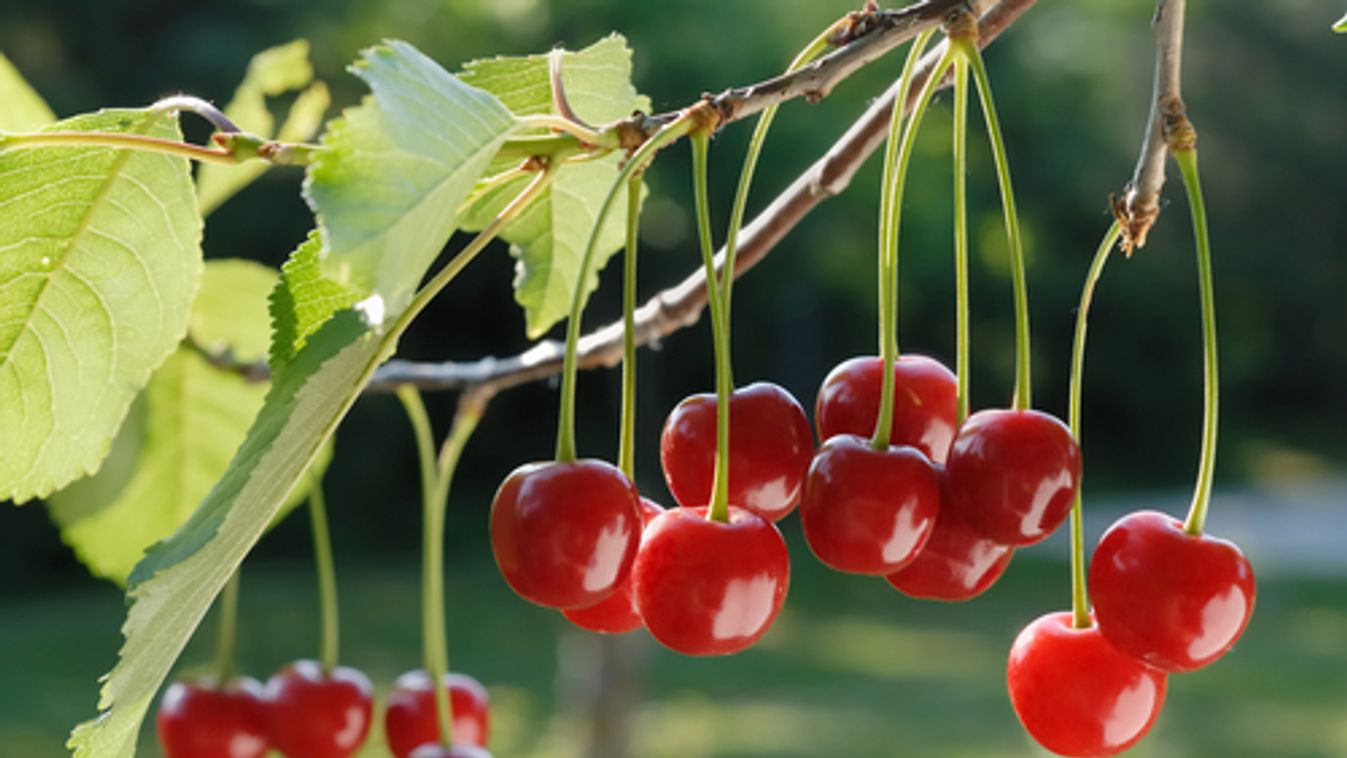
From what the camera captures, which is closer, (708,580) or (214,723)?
(708,580)

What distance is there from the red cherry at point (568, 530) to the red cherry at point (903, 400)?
0.14m

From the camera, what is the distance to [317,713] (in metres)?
1.22

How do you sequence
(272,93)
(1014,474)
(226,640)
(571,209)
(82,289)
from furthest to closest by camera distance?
1. (272,93)
2. (226,640)
3. (571,209)
4. (82,289)
5. (1014,474)

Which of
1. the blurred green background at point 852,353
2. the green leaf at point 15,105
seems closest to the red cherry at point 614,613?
the green leaf at point 15,105

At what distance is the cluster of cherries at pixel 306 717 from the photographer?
48.2 inches

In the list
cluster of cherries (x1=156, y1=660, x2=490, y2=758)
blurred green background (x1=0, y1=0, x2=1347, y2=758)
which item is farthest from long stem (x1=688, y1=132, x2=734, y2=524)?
blurred green background (x1=0, y1=0, x2=1347, y2=758)

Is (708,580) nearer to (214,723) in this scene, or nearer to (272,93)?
(214,723)

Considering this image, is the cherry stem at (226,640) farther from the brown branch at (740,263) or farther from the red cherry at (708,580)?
the red cherry at (708,580)

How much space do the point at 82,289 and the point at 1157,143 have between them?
61 centimetres

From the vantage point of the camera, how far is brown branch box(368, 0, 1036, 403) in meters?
0.92

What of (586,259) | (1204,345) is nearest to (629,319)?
(586,259)

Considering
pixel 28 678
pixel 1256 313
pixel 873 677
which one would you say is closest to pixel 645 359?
pixel 873 677

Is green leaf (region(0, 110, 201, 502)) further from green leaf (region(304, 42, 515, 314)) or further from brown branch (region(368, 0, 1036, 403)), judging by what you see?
green leaf (region(304, 42, 515, 314))

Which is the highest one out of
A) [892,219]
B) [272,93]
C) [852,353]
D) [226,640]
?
[852,353]
